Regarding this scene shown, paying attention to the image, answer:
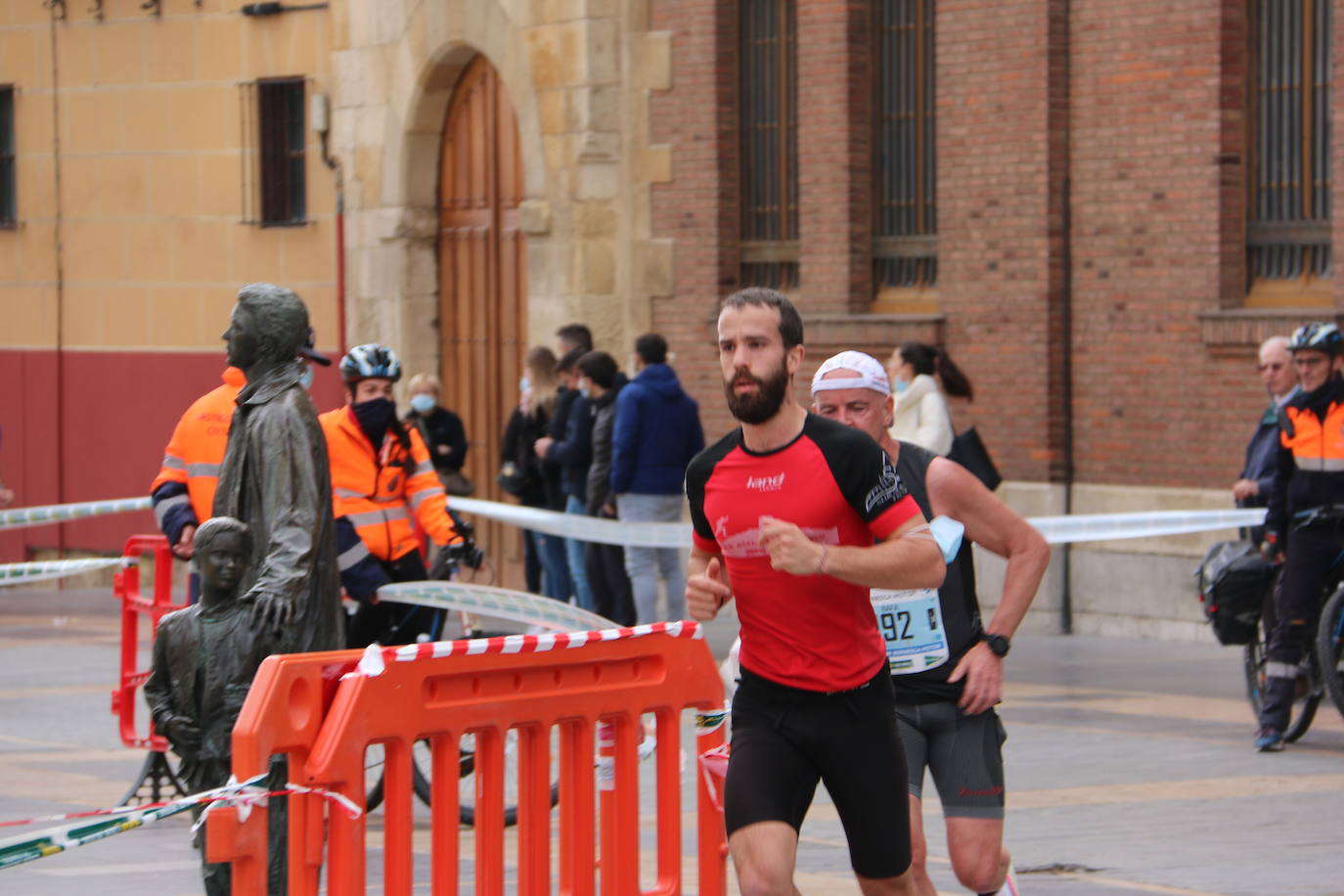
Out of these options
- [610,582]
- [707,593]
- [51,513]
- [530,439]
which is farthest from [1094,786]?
[51,513]

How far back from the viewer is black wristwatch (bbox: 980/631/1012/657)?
6.12m

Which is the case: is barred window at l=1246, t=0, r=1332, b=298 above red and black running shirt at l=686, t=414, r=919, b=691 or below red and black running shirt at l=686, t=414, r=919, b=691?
above

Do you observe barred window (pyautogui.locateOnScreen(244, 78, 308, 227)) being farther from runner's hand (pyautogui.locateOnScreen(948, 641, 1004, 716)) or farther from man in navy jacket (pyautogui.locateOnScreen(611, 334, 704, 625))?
runner's hand (pyautogui.locateOnScreen(948, 641, 1004, 716))

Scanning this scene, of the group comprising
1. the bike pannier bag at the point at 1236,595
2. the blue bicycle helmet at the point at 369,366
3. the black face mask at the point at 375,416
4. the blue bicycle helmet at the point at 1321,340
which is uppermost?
the blue bicycle helmet at the point at 1321,340

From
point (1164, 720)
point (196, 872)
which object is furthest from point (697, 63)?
point (196, 872)

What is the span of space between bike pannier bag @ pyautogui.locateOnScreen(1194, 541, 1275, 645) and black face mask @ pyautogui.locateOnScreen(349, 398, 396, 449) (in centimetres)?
392

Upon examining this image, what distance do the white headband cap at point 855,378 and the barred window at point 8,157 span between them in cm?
1834

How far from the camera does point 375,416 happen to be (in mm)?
9570

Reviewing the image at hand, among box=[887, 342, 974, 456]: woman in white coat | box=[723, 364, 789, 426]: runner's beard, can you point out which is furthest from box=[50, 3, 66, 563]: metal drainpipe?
box=[723, 364, 789, 426]: runner's beard

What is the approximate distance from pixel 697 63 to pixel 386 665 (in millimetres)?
12417

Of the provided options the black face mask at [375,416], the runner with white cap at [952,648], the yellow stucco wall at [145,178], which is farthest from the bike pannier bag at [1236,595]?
the yellow stucco wall at [145,178]

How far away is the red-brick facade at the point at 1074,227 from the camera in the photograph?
48.1ft

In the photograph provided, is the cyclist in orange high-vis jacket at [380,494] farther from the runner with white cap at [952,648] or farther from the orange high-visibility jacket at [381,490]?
the runner with white cap at [952,648]

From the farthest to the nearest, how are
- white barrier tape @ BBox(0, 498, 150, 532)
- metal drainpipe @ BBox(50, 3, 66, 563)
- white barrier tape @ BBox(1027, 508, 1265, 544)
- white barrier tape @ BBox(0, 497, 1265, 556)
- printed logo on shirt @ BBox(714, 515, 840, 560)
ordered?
metal drainpipe @ BBox(50, 3, 66, 563)
white barrier tape @ BBox(0, 498, 150, 532)
white barrier tape @ BBox(0, 497, 1265, 556)
white barrier tape @ BBox(1027, 508, 1265, 544)
printed logo on shirt @ BBox(714, 515, 840, 560)
